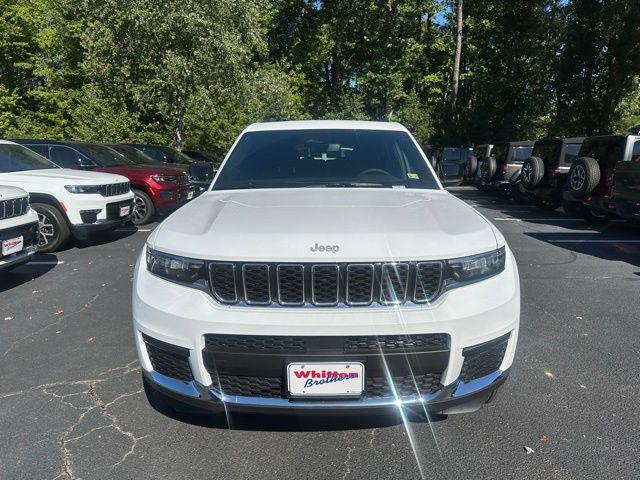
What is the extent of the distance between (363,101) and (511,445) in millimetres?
28012

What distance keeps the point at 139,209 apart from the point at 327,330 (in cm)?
891

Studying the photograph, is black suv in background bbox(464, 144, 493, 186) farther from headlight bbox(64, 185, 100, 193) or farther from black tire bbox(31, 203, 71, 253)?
black tire bbox(31, 203, 71, 253)

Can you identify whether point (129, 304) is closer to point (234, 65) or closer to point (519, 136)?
point (234, 65)

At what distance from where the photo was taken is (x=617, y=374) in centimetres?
351

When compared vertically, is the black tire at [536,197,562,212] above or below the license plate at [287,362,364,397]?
below

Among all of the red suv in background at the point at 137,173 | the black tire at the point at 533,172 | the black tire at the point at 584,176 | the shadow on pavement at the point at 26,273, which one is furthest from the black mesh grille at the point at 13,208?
the black tire at the point at 533,172

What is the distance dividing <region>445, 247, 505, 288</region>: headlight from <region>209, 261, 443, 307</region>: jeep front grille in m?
0.08

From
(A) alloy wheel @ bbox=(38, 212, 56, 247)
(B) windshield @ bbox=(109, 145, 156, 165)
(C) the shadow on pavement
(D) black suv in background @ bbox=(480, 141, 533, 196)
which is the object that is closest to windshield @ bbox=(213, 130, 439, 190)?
(C) the shadow on pavement

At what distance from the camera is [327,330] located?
223 cm

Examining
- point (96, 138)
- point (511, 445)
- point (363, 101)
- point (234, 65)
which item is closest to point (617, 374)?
point (511, 445)

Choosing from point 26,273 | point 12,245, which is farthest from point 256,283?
point 26,273

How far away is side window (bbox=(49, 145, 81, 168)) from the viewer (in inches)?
391

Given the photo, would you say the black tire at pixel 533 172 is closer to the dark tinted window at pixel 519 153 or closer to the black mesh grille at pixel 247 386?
the dark tinted window at pixel 519 153

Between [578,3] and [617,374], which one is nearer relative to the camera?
[617,374]
